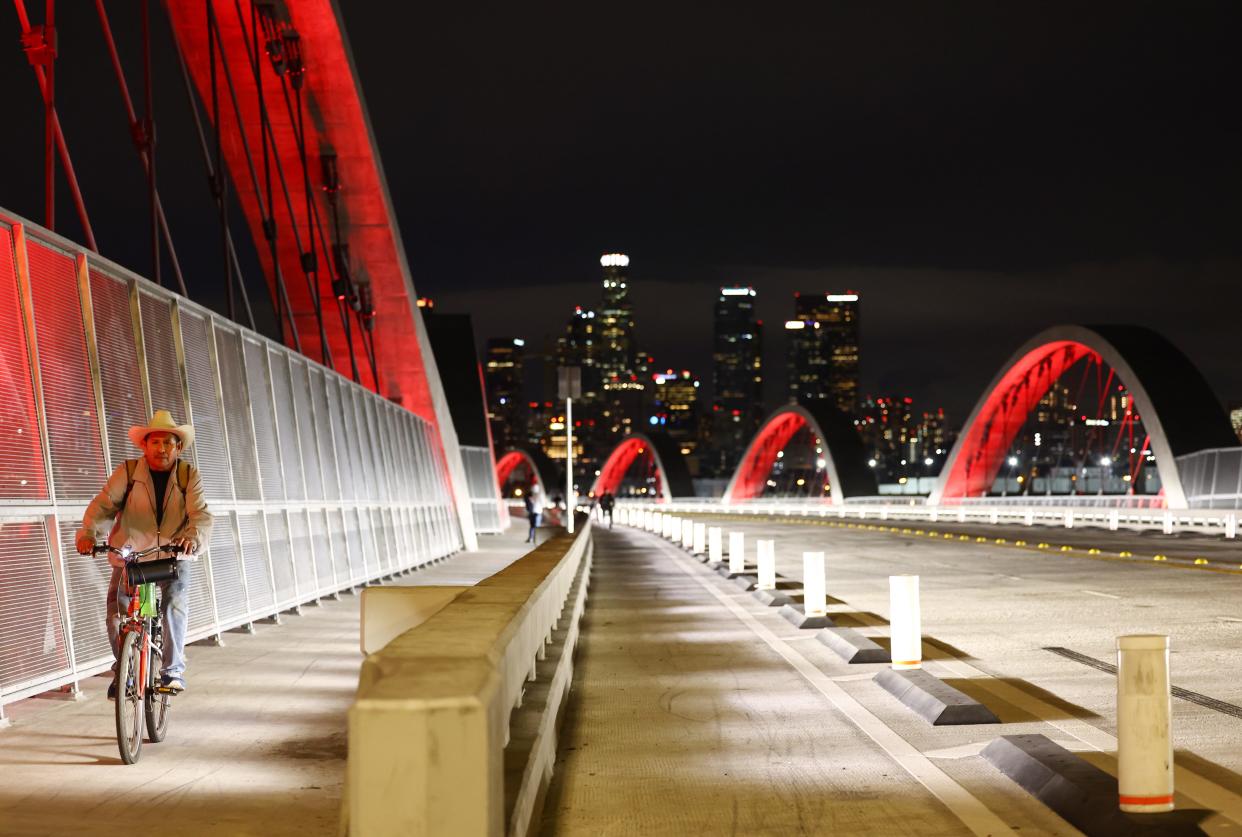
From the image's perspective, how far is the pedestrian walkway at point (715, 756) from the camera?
782 centimetres

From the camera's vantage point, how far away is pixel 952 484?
297 feet

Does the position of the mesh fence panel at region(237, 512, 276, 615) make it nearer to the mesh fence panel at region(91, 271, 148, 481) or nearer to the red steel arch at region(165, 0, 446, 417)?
the mesh fence panel at region(91, 271, 148, 481)

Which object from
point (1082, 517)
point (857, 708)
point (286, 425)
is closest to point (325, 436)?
point (286, 425)

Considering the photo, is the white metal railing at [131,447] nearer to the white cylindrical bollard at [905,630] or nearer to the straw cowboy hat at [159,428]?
the straw cowboy hat at [159,428]

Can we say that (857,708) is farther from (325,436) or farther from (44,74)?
(325,436)

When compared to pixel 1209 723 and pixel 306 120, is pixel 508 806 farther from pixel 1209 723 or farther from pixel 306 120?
pixel 306 120

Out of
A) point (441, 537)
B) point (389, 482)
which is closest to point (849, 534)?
point (441, 537)

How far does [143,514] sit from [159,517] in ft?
0.37

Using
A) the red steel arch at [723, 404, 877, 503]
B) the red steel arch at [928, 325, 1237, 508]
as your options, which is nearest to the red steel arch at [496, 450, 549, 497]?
the red steel arch at [723, 404, 877, 503]

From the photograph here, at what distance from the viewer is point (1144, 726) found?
739 centimetres

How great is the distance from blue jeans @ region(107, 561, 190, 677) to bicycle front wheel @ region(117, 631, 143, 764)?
1.09 ft

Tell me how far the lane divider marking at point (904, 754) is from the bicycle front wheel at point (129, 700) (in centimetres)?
432

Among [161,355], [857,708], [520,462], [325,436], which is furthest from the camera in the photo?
[520,462]

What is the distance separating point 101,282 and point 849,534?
127ft
